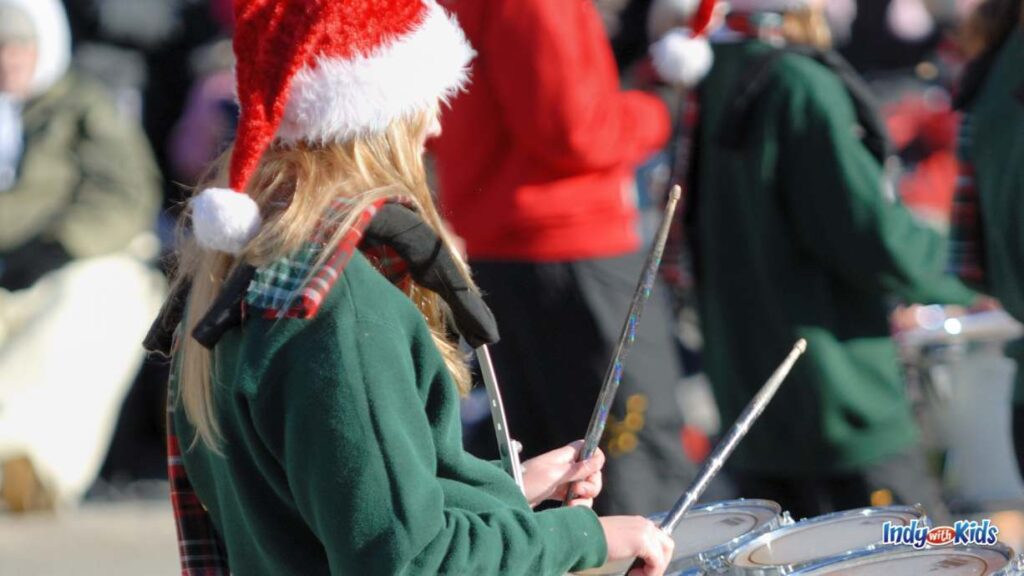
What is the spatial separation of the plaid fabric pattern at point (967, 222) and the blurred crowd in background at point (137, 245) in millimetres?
285

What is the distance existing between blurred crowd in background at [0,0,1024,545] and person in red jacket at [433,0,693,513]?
0.01 meters

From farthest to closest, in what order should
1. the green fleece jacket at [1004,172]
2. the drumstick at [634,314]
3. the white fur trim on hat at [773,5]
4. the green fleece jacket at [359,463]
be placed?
1. the white fur trim on hat at [773,5]
2. the green fleece jacket at [1004,172]
3. the drumstick at [634,314]
4. the green fleece jacket at [359,463]

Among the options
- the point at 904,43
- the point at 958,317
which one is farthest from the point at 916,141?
the point at 958,317

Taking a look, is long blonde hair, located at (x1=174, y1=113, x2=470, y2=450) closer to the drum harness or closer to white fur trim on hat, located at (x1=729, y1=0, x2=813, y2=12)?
the drum harness

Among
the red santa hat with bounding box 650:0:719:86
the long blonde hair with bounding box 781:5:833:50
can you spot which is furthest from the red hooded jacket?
the long blonde hair with bounding box 781:5:833:50

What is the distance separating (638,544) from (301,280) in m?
0.51

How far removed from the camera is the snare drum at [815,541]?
2215mm

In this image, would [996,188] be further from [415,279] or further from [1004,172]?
[415,279]

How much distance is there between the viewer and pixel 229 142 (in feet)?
7.67

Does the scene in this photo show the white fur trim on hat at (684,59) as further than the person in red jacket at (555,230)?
Yes

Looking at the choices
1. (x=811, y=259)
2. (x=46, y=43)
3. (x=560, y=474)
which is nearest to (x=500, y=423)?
(x=560, y=474)

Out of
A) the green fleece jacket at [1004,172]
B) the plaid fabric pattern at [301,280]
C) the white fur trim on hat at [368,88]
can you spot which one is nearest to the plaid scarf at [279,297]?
the plaid fabric pattern at [301,280]

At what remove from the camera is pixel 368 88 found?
210 cm

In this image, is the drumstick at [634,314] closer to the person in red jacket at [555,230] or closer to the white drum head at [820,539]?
the white drum head at [820,539]
